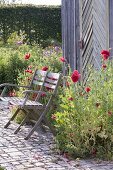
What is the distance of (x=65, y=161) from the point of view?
611 cm

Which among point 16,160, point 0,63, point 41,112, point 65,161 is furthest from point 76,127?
point 0,63

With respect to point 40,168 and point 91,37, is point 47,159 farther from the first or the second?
point 91,37

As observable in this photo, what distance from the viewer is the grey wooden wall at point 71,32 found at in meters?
9.45

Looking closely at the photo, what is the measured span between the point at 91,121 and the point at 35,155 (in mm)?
852

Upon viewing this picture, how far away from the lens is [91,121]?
6293mm

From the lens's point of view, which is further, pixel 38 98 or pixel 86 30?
pixel 86 30

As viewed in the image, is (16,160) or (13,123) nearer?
(16,160)

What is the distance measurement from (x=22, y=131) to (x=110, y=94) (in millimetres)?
1951

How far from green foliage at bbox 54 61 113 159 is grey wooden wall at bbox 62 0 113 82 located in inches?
59.1

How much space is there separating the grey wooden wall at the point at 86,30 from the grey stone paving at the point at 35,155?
5.76 feet

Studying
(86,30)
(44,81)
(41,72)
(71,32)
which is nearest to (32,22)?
(71,32)

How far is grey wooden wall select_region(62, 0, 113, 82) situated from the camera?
7.91 meters

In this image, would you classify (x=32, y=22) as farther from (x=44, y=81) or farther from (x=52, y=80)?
(x=52, y=80)

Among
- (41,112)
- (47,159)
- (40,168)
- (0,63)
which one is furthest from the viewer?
(0,63)
